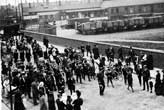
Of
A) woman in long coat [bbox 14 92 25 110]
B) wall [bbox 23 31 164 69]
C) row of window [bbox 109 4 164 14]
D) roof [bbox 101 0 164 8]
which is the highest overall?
roof [bbox 101 0 164 8]

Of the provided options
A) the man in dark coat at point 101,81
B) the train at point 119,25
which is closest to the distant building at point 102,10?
the train at point 119,25

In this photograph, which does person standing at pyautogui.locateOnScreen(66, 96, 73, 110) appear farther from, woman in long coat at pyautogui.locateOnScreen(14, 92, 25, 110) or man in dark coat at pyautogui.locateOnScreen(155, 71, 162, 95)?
man in dark coat at pyautogui.locateOnScreen(155, 71, 162, 95)

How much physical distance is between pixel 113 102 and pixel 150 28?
139 ft

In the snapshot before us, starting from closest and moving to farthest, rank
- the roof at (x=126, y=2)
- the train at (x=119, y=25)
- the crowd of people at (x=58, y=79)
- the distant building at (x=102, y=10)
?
the crowd of people at (x=58, y=79) → the train at (x=119, y=25) → the roof at (x=126, y=2) → the distant building at (x=102, y=10)

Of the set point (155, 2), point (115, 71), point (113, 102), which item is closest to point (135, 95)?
point (113, 102)

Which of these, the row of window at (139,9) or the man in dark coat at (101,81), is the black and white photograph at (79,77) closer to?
the man in dark coat at (101,81)

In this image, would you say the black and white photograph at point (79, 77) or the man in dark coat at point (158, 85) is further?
the man in dark coat at point (158, 85)

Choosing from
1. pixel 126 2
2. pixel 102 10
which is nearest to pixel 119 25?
pixel 126 2

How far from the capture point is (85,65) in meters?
16.4

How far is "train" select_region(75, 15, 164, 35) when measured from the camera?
51.3 m

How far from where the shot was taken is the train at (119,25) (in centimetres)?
5131

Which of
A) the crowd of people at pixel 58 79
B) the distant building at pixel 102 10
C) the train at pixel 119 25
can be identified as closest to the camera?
the crowd of people at pixel 58 79

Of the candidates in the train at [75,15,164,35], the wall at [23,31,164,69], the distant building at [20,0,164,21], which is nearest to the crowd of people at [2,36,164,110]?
the wall at [23,31,164,69]

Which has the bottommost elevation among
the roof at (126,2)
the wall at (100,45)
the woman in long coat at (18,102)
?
the woman in long coat at (18,102)
